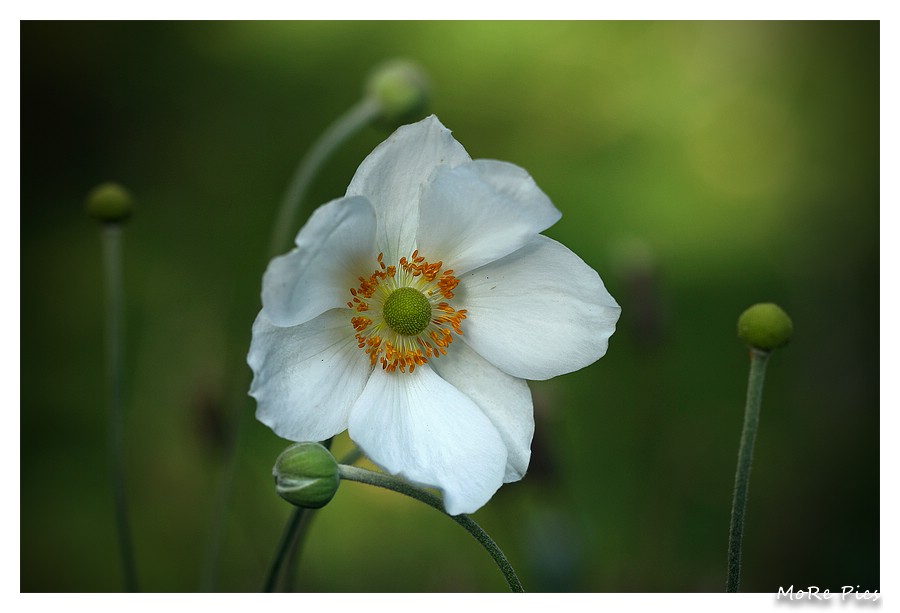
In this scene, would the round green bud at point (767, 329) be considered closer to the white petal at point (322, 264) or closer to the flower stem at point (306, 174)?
the white petal at point (322, 264)

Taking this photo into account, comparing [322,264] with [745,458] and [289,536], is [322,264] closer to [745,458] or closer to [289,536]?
[289,536]

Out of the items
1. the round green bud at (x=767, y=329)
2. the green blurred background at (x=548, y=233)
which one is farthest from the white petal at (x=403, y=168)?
the green blurred background at (x=548, y=233)

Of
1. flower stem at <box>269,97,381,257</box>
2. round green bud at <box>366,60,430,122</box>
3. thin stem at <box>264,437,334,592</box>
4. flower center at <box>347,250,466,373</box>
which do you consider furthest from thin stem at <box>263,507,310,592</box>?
round green bud at <box>366,60,430,122</box>

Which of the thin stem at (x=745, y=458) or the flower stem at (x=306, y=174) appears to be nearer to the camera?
the thin stem at (x=745, y=458)

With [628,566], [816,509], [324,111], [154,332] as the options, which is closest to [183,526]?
[154,332]

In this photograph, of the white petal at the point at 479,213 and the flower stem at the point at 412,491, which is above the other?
the white petal at the point at 479,213

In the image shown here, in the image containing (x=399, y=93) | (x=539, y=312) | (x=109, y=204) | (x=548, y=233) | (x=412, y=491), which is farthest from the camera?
(x=548, y=233)

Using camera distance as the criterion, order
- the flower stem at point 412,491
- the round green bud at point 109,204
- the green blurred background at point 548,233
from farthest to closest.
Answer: the green blurred background at point 548,233, the round green bud at point 109,204, the flower stem at point 412,491

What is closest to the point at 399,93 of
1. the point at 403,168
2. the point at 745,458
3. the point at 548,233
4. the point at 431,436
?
the point at 403,168
